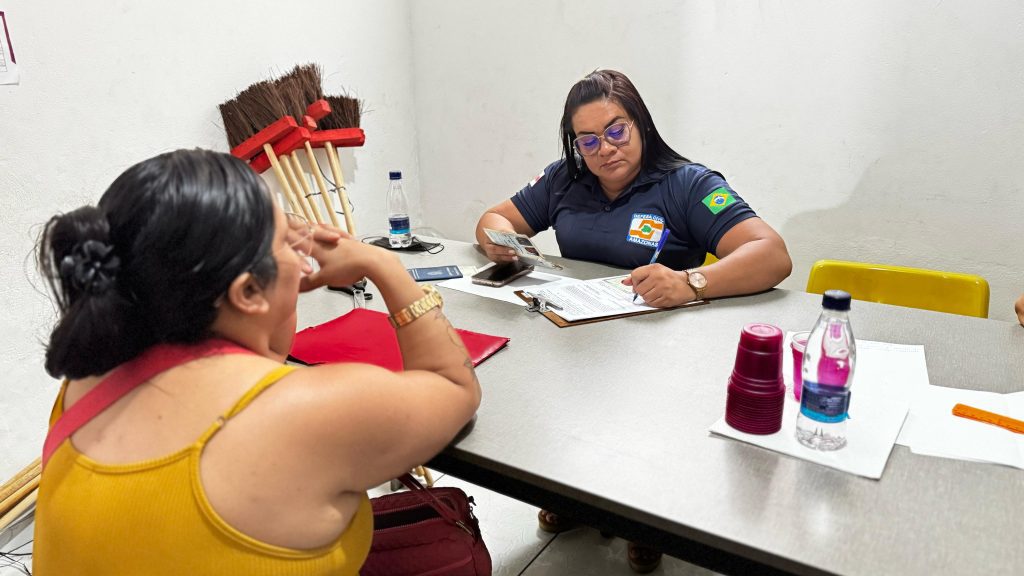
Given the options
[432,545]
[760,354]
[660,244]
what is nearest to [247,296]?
[432,545]

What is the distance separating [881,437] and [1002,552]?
0.78ft

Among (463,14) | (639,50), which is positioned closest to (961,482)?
(639,50)

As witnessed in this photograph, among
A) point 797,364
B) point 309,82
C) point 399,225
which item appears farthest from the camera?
point 309,82

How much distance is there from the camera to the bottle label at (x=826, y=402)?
932 mm

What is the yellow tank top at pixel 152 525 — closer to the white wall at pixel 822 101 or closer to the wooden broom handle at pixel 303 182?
the wooden broom handle at pixel 303 182

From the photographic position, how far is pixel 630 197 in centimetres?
202

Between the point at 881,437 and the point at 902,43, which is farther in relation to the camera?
the point at 902,43

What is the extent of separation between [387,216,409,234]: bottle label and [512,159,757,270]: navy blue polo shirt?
0.51 m

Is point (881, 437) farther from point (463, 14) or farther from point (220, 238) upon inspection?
point (463, 14)

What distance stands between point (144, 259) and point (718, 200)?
1.48 meters

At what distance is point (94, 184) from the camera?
2.02 meters

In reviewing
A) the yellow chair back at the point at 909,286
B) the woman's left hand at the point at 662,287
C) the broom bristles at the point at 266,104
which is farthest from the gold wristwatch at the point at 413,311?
the broom bristles at the point at 266,104

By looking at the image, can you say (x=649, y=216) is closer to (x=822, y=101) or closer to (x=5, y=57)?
(x=822, y=101)

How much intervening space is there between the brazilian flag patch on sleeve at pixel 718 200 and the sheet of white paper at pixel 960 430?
2.60 ft
